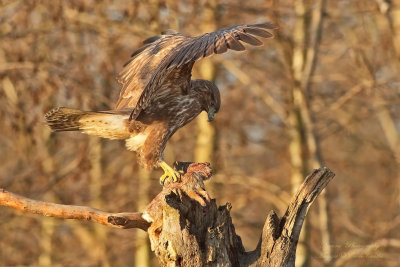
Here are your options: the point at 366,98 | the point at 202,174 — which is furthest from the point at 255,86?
the point at 202,174

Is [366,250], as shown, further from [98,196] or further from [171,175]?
[98,196]

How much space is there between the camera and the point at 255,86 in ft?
33.8

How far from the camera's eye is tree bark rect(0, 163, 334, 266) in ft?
15.7

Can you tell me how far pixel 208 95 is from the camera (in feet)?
22.1

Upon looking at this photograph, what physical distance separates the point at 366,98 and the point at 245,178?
2.27m

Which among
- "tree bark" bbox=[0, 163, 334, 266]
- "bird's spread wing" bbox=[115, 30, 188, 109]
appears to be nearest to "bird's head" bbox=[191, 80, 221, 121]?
"bird's spread wing" bbox=[115, 30, 188, 109]

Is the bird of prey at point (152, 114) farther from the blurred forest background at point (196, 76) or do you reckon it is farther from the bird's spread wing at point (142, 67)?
the blurred forest background at point (196, 76)

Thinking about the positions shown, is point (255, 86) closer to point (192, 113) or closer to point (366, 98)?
point (366, 98)

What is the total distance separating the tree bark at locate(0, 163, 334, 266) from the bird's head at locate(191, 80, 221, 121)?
1.70 m

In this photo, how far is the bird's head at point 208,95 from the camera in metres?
6.66

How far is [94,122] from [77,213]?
1652mm

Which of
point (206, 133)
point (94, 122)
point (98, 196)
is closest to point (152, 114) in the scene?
point (94, 122)

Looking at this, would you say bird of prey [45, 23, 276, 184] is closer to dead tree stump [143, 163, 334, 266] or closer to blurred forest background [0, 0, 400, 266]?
dead tree stump [143, 163, 334, 266]

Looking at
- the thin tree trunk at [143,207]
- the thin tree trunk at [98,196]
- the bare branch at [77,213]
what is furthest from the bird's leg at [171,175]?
the thin tree trunk at [98,196]
